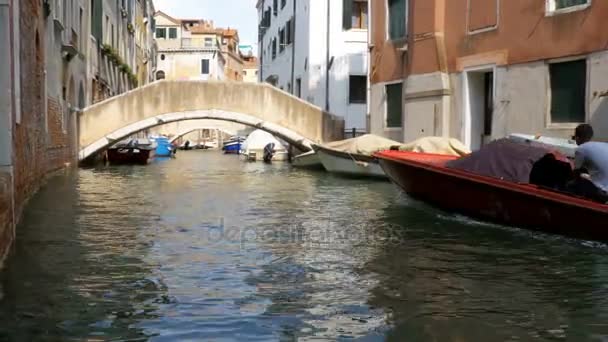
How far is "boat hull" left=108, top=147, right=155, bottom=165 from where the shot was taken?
72.2 ft

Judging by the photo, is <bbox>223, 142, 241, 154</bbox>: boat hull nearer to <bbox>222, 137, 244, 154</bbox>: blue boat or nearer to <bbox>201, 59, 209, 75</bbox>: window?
<bbox>222, 137, 244, 154</bbox>: blue boat

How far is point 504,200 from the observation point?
7859 mm

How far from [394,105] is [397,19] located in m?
1.80

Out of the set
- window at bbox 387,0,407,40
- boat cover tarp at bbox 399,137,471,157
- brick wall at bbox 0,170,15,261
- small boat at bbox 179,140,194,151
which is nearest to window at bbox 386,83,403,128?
window at bbox 387,0,407,40

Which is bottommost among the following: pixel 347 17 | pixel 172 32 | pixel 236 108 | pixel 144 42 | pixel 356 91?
pixel 236 108

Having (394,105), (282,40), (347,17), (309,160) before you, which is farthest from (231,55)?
A: (394,105)

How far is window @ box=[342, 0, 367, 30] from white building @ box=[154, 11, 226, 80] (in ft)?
104

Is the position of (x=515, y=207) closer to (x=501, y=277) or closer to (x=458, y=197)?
(x=458, y=197)

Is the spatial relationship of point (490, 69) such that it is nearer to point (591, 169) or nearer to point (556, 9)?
point (556, 9)

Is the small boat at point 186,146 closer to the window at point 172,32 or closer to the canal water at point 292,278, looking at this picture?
the window at point 172,32

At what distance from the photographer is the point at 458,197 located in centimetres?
865

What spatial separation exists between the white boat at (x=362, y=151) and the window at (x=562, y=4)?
2.65m

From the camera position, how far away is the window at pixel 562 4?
11358 mm

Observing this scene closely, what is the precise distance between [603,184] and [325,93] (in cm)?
1683
